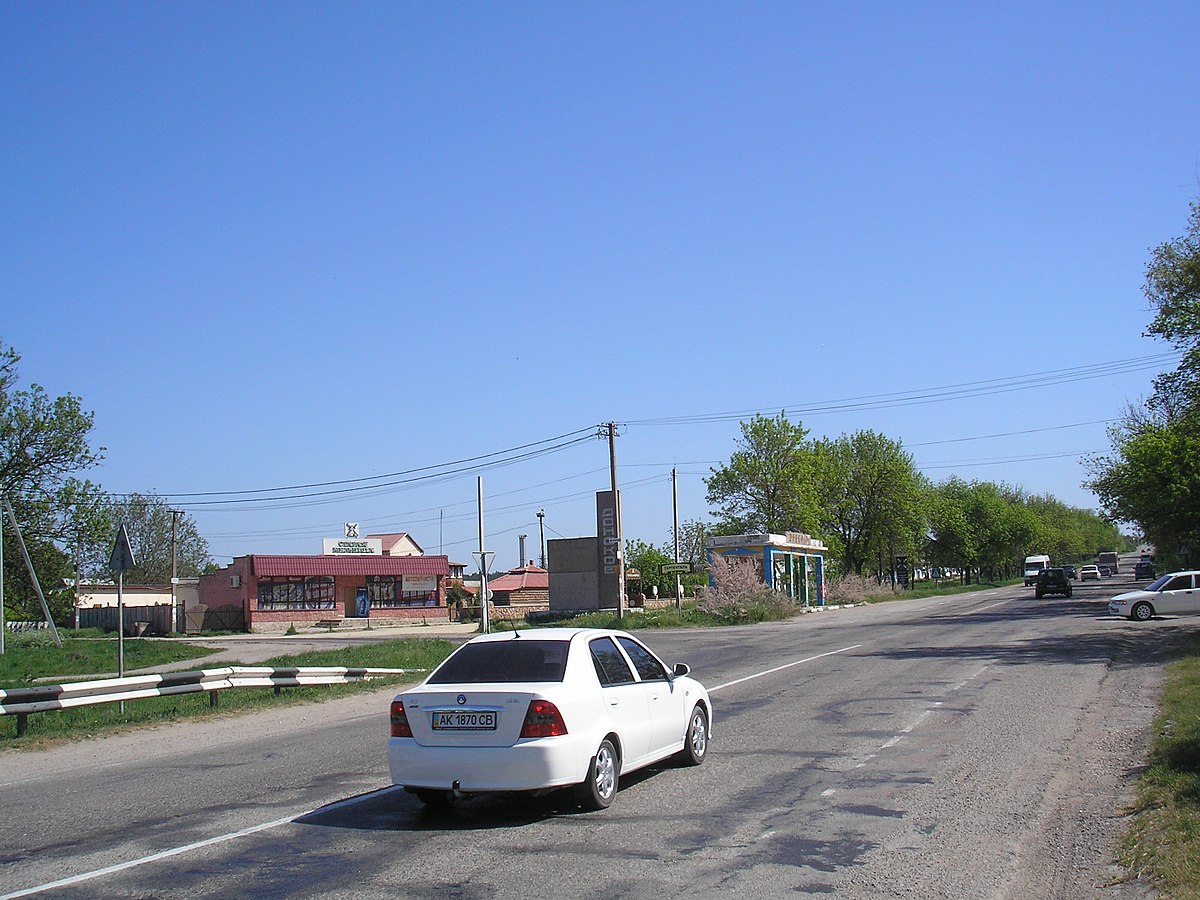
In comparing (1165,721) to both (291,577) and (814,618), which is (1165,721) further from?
(291,577)

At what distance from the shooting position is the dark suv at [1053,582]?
58.9 m

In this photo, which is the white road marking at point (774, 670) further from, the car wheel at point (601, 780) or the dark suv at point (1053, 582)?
the dark suv at point (1053, 582)

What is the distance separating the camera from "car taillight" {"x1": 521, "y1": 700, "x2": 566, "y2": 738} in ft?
26.2

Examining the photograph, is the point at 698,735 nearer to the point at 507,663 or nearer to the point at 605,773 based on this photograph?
the point at 605,773

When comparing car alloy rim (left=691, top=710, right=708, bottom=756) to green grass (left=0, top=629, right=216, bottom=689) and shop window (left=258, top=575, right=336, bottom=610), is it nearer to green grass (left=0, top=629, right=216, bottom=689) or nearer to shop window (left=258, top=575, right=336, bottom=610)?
green grass (left=0, top=629, right=216, bottom=689)

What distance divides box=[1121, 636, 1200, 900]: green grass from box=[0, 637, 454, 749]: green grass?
1300 centimetres

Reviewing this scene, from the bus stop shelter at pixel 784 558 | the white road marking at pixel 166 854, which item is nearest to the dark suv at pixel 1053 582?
the bus stop shelter at pixel 784 558

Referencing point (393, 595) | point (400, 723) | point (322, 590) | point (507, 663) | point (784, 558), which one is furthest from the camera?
point (393, 595)

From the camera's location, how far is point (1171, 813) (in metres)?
7.72

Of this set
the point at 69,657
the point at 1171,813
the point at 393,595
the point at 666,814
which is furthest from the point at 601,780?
the point at 393,595

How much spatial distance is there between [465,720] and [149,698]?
13163 millimetres

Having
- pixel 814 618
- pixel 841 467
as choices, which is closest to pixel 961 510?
pixel 841 467

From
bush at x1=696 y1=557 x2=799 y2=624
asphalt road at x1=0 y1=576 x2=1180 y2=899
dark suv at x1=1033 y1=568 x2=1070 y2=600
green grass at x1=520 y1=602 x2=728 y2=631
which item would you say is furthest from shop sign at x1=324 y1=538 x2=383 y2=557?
asphalt road at x1=0 y1=576 x2=1180 y2=899

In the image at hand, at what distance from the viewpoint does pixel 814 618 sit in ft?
162
